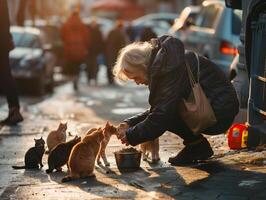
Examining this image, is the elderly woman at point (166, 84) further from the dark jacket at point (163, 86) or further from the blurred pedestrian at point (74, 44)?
the blurred pedestrian at point (74, 44)

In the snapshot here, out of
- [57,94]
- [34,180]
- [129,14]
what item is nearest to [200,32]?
[57,94]

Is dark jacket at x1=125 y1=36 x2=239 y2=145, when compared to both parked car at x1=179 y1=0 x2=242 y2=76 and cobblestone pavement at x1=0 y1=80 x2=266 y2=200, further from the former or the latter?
parked car at x1=179 y1=0 x2=242 y2=76

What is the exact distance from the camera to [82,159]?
25.0ft

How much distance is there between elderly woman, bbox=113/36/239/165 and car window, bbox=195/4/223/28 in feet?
27.3

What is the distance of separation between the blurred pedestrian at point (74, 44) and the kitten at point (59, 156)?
42.2ft

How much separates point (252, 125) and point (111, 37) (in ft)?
55.0

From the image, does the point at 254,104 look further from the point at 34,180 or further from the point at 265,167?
the point at 34,180

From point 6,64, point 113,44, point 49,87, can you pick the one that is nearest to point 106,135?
point 6,64

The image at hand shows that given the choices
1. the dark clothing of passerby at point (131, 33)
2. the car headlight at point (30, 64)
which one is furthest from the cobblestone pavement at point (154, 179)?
the dark clothing of passerby at point (131, 33)

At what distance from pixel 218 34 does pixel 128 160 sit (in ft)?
25.8

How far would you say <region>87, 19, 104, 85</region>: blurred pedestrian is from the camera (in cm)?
2409

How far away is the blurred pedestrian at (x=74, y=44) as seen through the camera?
69.4ft

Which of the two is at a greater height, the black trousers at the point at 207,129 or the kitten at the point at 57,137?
the black trousers at the point at 207,129

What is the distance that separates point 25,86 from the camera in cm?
1953
